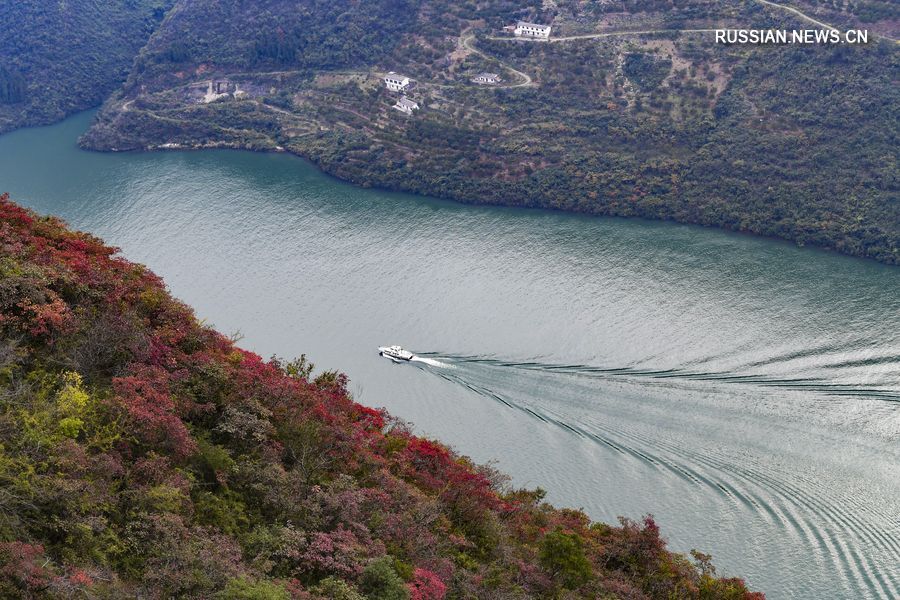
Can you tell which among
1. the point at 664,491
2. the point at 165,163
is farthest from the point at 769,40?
the point at 165,163

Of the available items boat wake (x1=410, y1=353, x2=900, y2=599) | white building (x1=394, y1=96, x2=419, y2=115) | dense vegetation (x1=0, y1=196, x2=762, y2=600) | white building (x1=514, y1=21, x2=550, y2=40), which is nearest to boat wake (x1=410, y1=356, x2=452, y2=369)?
boat wake (x1=410, y1=353, x2=900, y2=599)

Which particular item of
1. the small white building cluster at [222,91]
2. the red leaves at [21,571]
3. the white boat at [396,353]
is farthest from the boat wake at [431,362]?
the small white building cluster at [222,91]

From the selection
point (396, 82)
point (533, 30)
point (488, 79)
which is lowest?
point (396, 82)

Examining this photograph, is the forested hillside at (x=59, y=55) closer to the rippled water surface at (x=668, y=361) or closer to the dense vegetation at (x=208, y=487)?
the rippled water surface at (x=668, y=361)

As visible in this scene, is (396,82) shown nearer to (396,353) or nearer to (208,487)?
(396,353)

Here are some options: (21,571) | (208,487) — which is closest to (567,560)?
(208,487)

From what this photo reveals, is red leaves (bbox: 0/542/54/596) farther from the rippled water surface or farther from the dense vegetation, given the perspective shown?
the rippled water surface

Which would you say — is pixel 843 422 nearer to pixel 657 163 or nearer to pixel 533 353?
pixel 533 353
